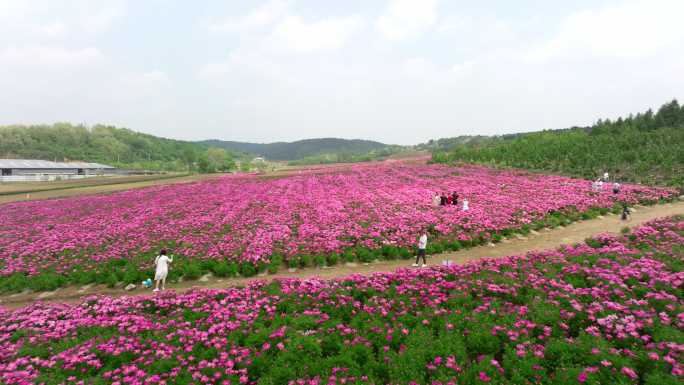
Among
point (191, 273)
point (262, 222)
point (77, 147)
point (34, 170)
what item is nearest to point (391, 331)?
point (191, 273)

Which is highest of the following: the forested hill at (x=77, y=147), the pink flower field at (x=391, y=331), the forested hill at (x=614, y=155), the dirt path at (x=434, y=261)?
the forested hill at (x=77, y=147)

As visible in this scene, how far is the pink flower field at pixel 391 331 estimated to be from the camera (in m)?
6.06

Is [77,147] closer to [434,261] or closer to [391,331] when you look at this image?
[434,261]

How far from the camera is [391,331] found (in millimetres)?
7484

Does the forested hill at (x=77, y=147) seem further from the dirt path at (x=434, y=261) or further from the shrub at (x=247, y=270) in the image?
the shrub at (x=247, y=270)

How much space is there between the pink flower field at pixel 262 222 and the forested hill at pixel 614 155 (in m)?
12.9

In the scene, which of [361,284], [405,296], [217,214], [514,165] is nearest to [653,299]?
[405,296]

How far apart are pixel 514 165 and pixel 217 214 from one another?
176ft

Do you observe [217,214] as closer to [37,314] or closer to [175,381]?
[37,314]

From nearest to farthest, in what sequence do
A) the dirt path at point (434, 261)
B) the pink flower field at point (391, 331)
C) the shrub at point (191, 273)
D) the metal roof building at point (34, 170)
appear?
the pink flower field at point (391, 331)
the dirt path at point (434, 261)
the shrub at point (191, 273)
the metal roof building at point (34, 170)

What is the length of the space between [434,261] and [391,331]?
756 cm

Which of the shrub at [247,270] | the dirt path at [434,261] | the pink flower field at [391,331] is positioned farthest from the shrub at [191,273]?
the pink flower field at [391,331]

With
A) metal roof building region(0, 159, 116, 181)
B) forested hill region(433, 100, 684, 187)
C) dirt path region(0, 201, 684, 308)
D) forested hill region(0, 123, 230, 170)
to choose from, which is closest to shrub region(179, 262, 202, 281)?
dirt path region(0, 201, 684, 308)

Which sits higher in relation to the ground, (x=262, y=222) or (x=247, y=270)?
(x=262, y=222)
